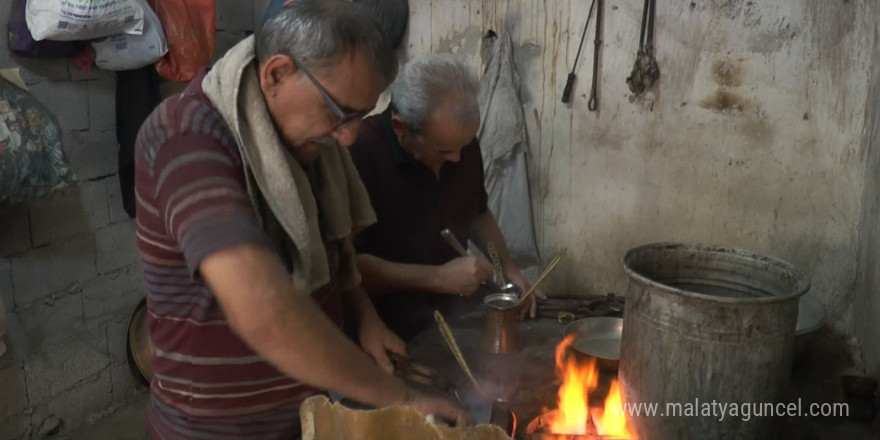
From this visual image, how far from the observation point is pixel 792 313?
1.48 metres

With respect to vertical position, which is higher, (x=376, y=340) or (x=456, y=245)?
(x=456, y=245)

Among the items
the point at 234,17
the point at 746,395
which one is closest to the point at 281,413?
the point at 746,395

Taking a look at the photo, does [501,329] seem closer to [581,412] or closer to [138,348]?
[581,412]

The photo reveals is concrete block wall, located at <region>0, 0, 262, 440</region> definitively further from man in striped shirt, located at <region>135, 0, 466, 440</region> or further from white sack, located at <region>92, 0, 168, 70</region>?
man in striped shirt, located at <region>135, 0, 466, 440</region>

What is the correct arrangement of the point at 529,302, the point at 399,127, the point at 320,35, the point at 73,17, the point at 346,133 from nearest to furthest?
the point at 320,35 < the point at 346,133 < the point at 399,127 < the point at 529,302 < the point at 73,17

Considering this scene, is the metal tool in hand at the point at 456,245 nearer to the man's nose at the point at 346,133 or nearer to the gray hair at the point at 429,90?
the gray hair at the point at 429,90

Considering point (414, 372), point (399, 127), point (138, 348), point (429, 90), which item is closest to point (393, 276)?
point (414, 372)

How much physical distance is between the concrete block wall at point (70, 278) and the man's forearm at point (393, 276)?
56.9 inches

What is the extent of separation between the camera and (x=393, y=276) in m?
2.20

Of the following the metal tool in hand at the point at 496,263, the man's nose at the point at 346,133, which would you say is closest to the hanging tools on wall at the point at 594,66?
the metal tool in hand at the point at 496,263

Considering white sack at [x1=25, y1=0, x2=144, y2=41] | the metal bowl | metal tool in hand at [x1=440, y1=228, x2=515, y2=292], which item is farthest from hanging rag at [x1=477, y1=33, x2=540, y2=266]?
white sack at [x1=25, y1=0, x2=144, y2=41]

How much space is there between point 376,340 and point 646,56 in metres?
1.87

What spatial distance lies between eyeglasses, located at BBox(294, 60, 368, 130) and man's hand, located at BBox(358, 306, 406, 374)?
30.4 inches

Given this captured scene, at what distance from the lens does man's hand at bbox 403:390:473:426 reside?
1.48 m
